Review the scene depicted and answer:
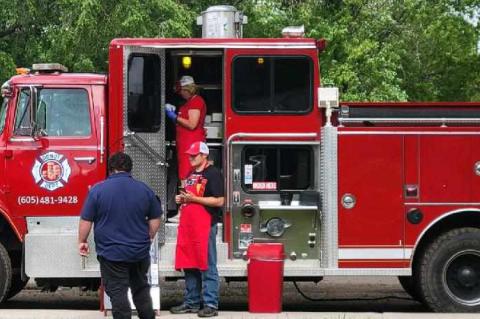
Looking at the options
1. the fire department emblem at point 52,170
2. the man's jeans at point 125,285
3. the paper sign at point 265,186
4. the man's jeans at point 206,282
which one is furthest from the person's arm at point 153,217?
the fire department emblem at point 52,170

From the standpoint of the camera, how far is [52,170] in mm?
9234

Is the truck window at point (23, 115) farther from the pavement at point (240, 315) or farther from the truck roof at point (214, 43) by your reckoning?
the pavement at point (240, 315)

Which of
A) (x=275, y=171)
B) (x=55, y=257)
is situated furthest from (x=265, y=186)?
(x=55, y=257)

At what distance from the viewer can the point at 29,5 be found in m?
15.0

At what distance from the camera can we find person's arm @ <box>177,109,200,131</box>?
30.3 ft

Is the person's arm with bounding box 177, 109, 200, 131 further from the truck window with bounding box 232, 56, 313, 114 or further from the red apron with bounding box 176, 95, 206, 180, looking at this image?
the truck window with bounding box 232, 56, 313, 114

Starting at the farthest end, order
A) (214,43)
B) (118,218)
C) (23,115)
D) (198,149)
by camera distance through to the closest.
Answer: (23,115)
(214,43)
(198,149)
(118,218)

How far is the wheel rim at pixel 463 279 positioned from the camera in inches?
364

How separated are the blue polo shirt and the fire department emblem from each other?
1.98 metres

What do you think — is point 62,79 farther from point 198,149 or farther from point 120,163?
point 120,163

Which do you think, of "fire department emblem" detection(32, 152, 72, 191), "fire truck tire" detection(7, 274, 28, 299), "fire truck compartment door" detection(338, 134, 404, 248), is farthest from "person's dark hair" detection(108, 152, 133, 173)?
"fire truck tire" detection(7, 274, 28, 299)

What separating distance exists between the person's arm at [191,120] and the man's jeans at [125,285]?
83.9 inches

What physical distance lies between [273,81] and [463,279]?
3000mm

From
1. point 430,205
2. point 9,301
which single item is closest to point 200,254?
point 430,205
